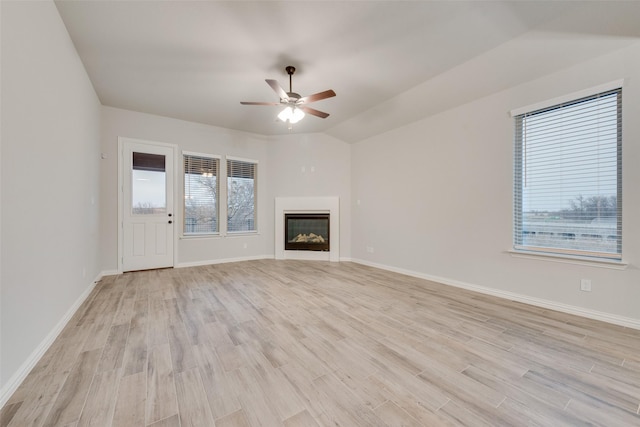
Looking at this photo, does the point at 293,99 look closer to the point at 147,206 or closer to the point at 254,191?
the point at 254,191

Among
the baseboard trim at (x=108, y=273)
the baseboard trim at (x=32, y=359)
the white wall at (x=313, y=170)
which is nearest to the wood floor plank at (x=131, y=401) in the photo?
the baseboard trim at (x=32, y=359)

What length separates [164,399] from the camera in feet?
4.83

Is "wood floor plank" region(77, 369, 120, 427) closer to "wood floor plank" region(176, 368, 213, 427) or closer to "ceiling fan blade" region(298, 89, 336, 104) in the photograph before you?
"wood floor plank" region(176, 368, 213, 427)

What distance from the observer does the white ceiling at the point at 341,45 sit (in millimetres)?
2256

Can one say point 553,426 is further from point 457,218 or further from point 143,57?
point 143,57

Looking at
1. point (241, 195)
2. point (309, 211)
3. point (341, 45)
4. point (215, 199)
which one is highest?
point (341, 45)

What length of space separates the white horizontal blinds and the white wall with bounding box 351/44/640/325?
3177 millimetres

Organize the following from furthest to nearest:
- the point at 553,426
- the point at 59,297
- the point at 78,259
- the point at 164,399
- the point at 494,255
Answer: the point at 494,255 → the point at 78,259 → the point at 59,297 → the point at 164,399 → the point at 553,426

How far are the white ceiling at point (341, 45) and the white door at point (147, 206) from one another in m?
1.05

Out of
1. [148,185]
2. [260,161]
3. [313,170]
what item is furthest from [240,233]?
[313,170]

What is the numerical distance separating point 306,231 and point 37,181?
4.50m

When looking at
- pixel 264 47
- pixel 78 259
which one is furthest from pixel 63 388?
pixel 264 47

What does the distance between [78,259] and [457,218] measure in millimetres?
5075

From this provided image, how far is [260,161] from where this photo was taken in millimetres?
6051
